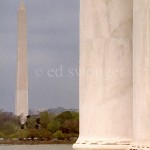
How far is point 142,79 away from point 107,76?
5.34m

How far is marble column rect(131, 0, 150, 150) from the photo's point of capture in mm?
41562

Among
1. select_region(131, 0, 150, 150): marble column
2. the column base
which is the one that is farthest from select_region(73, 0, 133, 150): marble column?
select_region(131, 0, 150, 150): marble column

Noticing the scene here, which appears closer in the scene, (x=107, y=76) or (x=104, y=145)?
(x=104, y=145)

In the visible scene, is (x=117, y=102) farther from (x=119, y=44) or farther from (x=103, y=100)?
(x=119, y=44)

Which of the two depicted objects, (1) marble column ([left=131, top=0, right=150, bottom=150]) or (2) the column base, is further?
(2) the column base

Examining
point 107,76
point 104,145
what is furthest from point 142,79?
point 104,145

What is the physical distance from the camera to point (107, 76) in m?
46.9

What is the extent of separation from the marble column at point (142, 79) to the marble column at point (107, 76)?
350cm

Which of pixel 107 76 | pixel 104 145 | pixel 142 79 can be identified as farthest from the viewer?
pixel 107 76

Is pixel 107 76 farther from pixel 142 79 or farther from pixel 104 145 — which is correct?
pixel 104 145

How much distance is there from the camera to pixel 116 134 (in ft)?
152

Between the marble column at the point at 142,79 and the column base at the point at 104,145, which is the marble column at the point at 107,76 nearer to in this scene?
the column base at the point at 104,145

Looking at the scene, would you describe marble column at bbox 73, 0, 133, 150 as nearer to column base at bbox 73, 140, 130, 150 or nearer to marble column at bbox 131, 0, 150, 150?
column base at bbox 73, 140, 130, 150

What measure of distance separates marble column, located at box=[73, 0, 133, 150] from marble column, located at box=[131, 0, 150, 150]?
350cm
